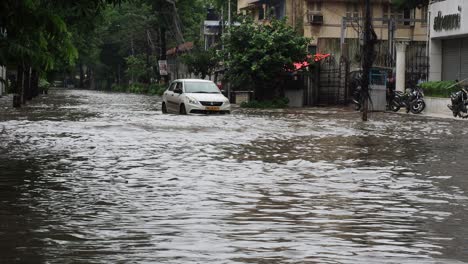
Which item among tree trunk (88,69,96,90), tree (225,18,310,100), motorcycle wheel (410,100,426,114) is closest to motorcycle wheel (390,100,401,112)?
motorcycle wheel (410,100,426,114)

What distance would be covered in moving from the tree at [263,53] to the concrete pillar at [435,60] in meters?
6.78

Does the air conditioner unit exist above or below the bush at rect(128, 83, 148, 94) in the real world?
above

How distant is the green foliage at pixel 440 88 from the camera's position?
127 feet

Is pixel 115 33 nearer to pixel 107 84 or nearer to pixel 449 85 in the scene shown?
pixel 107 84

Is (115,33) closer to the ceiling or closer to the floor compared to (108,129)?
closer to the ceiling

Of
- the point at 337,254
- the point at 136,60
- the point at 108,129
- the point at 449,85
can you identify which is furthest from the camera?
the point at 136,60

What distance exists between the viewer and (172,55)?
373 feet

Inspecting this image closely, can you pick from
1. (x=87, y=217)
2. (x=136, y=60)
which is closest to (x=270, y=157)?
(x=87, y=217)

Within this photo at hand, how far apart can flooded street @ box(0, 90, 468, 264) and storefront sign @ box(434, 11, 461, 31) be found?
22.1 metres

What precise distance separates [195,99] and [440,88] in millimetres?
12602

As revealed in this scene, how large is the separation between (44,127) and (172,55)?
8874cm

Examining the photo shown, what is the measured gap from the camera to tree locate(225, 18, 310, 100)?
46.3 metres

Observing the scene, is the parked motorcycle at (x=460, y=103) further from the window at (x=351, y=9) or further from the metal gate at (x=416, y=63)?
the window at (x=351, y=9)

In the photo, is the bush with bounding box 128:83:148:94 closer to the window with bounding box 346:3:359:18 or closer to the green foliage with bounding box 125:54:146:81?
the green foliage with bounding box 125:54:146:81
